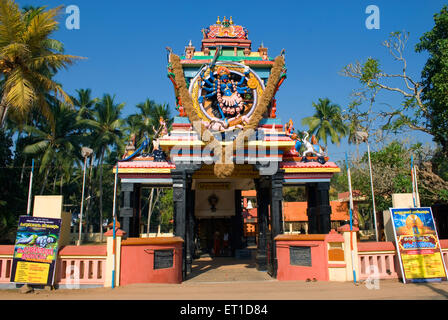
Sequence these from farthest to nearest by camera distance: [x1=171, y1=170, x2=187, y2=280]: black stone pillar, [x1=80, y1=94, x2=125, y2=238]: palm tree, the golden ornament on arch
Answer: [x1=80, y1=94, x2=125, y2=238]: palm tree → the golden ornament on arch → [x1=171, y1=170, x2=187, y2=280]: black stone pillar

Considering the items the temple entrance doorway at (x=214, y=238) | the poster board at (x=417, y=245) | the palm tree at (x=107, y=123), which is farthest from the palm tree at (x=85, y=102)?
the poster board at (x=417, y=245)

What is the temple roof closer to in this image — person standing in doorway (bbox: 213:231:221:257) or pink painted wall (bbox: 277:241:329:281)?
pink painted wall (bbox: 277:241:329:281)

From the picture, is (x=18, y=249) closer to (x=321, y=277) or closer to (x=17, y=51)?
(x=17, y=51)

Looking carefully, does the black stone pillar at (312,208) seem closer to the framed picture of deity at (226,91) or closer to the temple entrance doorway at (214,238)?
the framed picture of deity at (226,91)

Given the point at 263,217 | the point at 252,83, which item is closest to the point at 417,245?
the point at 263,217

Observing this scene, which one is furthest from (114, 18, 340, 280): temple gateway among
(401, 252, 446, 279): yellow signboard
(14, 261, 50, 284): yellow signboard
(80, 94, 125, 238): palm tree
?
(80, 94, 125, 238): palm tree

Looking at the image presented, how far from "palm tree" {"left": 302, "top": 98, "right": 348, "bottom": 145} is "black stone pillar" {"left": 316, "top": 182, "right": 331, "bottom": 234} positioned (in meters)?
32.6

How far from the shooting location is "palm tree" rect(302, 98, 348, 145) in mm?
45797

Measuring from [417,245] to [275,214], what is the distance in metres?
4.69

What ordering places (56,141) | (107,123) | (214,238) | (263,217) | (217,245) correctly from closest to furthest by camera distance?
(263,217), (217,245), (214,238), (56,141), (107,123)

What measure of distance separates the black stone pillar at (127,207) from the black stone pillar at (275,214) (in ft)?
19.3

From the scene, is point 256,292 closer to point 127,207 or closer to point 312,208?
point 312,208

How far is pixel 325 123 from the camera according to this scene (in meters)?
46.1

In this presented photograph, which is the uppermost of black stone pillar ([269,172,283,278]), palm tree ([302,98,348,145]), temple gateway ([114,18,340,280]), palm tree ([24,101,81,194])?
palm tree ([302,98,348,145])
